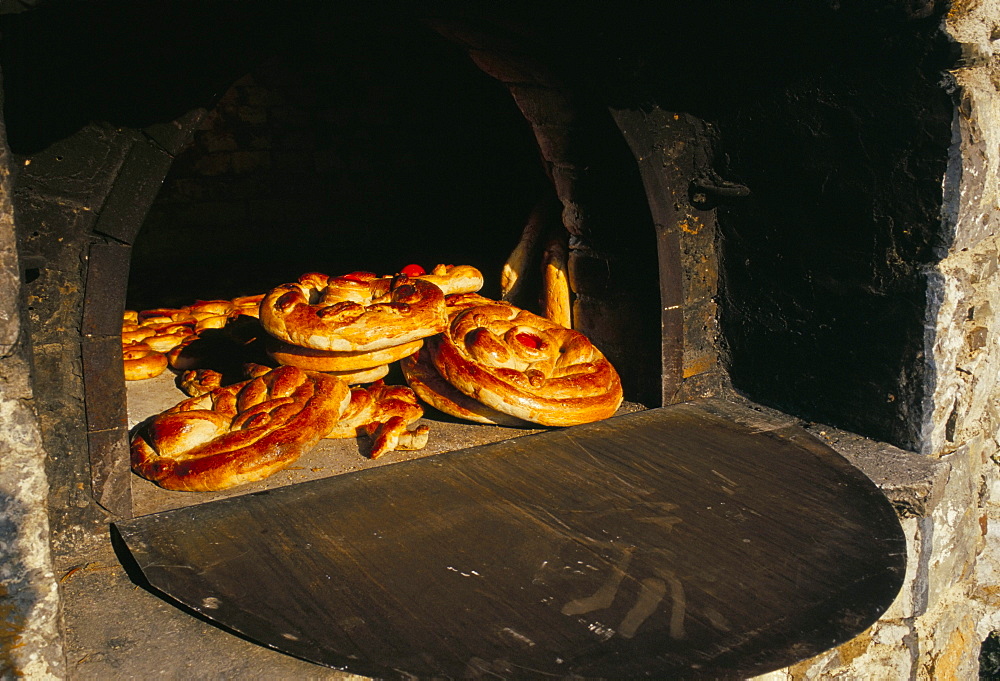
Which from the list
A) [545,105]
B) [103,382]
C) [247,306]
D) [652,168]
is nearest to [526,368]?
[652,168]

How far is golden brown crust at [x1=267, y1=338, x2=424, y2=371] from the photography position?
3004mm

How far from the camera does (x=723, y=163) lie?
10.6ft

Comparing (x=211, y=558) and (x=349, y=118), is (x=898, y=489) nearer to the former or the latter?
(x=211, y=558)

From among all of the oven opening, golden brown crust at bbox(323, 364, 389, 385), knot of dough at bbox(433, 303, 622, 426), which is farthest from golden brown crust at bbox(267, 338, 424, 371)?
the oven opening

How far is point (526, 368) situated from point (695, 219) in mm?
976

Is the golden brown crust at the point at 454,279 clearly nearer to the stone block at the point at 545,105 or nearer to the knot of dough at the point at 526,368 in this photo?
the knot of dough at the point at 526,368

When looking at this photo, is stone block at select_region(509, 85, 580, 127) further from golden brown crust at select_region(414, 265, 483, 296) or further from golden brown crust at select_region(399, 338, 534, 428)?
golden brown crust at select_region(399, 338, 534, 428)

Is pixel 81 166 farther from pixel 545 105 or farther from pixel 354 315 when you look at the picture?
pixel 545 105

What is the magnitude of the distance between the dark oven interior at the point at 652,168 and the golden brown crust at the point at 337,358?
43 cm

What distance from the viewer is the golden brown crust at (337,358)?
118 inches

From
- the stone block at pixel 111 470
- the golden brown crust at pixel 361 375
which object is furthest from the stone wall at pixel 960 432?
the stone block at pixel 111 470

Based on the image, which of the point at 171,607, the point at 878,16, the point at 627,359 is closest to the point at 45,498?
the point at 171,607

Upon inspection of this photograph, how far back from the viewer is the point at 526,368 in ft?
9.96

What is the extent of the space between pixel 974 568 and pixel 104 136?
337cm
